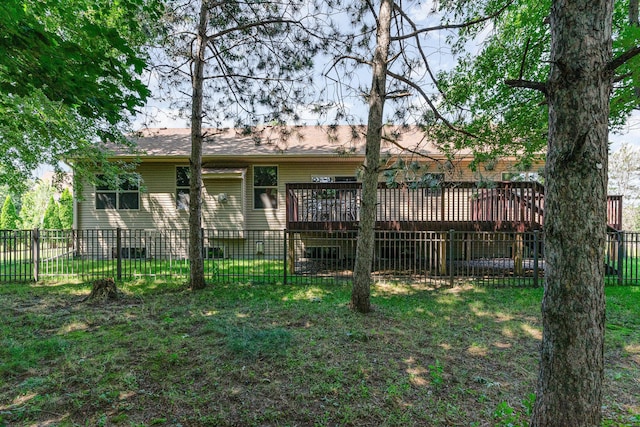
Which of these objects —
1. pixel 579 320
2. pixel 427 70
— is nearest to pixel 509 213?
pixel 427 70

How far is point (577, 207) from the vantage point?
188 cm

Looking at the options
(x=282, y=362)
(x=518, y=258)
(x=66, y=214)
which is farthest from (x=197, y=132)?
(x=66, y=214)

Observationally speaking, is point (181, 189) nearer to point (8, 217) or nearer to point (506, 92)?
point (506, 92)

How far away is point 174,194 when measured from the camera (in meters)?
12.8

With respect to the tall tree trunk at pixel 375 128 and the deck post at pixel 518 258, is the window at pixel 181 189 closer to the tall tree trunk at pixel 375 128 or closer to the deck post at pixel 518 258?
the tall tree trunk at pixel 375 128

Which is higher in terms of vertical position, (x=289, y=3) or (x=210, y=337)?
(x=289, y=3)

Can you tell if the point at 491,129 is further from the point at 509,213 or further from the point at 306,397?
the point at 306,397

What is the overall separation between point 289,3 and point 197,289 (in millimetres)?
6823

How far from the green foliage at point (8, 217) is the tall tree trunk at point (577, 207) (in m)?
26.5

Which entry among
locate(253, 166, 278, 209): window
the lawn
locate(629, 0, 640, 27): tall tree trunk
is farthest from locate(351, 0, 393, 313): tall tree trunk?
locate(253, 166, 278, 209): window

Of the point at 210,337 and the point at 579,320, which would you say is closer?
the point at 579,320

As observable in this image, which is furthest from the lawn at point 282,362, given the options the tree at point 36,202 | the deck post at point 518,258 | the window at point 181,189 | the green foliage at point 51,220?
the tree at point 36,202

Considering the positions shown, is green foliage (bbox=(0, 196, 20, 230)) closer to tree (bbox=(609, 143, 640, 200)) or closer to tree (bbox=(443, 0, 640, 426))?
tree (bbox=(443, 0, 640, 426))

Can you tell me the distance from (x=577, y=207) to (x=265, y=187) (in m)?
11.6
